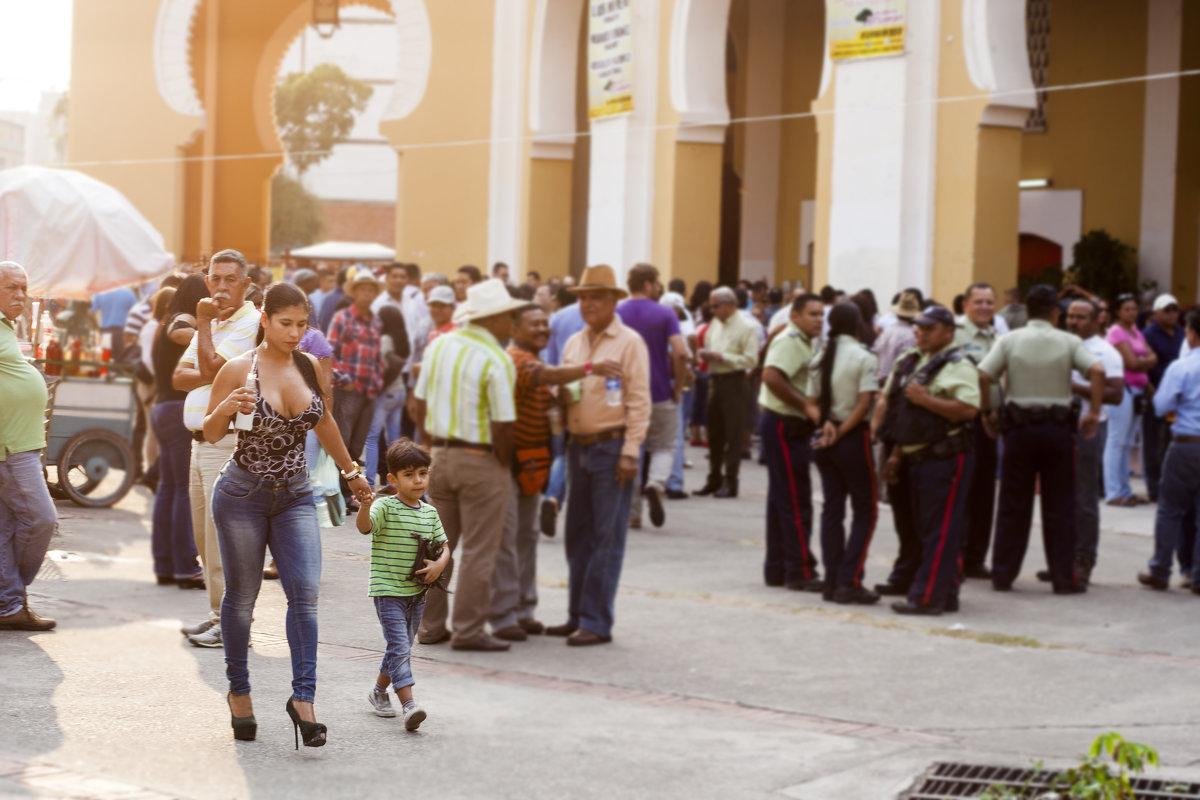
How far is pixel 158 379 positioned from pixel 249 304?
1.28m

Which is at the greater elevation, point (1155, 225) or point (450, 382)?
point (1155, 225)

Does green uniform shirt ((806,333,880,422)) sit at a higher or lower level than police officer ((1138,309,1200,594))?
higher

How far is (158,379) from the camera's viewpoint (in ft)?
13.5

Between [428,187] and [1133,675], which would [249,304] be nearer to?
[1133,675]

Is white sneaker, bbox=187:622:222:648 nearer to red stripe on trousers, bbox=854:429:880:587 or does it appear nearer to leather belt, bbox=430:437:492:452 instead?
leather belt, bbox=430:437:492:452

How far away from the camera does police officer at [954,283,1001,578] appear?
35.6 feet

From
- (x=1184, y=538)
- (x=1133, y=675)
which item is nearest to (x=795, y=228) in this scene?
(x=1184, y=538)

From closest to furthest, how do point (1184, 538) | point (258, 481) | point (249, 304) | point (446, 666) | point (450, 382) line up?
point (249, 304) < point (258, 481) < point (450, 382) < point (446, 666) < point (1184, 538)

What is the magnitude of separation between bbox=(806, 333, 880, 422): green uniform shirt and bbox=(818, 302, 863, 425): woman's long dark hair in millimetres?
19

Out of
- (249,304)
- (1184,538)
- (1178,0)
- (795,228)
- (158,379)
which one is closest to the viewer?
(249,304)

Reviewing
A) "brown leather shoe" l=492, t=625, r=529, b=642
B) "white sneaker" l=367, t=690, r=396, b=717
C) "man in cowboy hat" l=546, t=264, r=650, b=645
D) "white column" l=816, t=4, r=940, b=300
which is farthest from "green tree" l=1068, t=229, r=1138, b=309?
"white sneaker" l=367, t=690, r=396, b=717

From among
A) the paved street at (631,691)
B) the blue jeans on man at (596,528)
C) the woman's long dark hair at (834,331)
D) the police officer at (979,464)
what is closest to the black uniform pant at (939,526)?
the paved street at (631,691)

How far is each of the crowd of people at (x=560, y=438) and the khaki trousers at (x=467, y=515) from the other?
0.02 meters

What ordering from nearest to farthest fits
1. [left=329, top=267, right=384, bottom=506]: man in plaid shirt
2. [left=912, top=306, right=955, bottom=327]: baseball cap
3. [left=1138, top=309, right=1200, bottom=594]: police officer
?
[left=329, top=267, right=384, bottom=506]: man in plaid shirt < [left=912, top=306, right=955, bottom=327]: baseball cap < [left=1138, top=309, right=1200, bottom=594]: police officer
